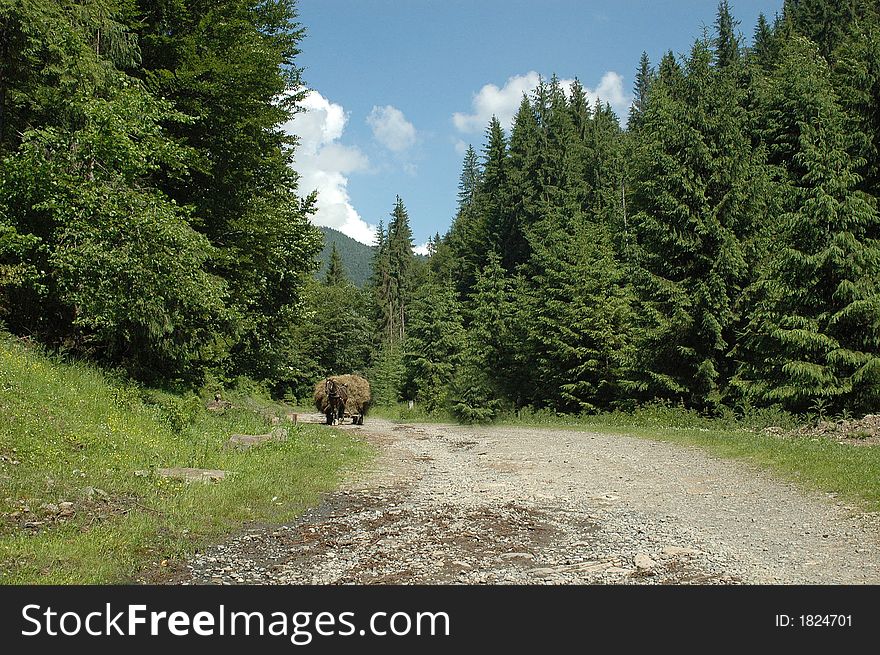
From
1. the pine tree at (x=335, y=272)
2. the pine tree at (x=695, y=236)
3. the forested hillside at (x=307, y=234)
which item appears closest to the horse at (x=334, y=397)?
the forested hillside at (x=307, y=234)

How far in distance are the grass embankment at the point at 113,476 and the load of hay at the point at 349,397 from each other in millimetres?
9320

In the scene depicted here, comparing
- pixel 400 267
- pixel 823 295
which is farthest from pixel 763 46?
pixel 823 295

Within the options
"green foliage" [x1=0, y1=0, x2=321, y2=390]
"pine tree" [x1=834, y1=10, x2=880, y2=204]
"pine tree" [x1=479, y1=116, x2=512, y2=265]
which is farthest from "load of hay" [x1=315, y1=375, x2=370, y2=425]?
"pine tree" [x1=479, y1=116, x2=512, y2=265]

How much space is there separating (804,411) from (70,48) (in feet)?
68.3

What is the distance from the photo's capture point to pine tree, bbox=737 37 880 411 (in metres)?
17.9

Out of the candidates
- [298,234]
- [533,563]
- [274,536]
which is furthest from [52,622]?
[298,234]

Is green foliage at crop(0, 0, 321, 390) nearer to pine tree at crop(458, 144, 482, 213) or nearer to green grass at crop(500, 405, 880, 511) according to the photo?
green grass at crop(500, 405, 880, 511)

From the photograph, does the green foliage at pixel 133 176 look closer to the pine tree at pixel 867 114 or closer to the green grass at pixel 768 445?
the green grass at pixel 768 445

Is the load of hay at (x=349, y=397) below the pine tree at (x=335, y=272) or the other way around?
below

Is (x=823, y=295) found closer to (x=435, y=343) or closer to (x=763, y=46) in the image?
(x=435, y=343)

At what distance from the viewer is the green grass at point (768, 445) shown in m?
9.97

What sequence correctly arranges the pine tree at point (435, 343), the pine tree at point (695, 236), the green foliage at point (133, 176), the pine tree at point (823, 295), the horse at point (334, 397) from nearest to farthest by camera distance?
the green foliage at point (133, 176) < the pine tree at point (823, 295) < the pine tree at point (695, 236) < the horse at point (334, 397) < the pine tree at point (435, 343)

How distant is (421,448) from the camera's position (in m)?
17.8

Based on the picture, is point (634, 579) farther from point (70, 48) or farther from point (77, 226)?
point (70, 48)
